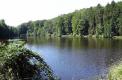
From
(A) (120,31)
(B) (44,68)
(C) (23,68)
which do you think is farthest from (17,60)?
(A) (120,31)

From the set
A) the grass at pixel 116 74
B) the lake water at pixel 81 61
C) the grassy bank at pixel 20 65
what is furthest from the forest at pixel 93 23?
the grassy bank at pixel 20 65

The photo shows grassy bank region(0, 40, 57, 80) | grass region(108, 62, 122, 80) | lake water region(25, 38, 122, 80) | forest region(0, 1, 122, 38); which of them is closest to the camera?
grassy bank region(0, 40, 57, 80)

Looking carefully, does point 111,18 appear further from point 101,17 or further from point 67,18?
point 67,18

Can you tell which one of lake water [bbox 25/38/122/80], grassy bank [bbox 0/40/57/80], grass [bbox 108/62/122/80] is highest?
grassy bank [bbox 0/40/57/80]

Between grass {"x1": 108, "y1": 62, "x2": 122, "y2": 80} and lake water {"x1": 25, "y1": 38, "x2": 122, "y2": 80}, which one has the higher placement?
grass {"x1": 108, "y1": 62, "x2": 122, "y2": 80}

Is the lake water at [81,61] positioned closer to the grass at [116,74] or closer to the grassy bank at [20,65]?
the grass at [116,74]

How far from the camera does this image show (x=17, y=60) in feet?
28.5

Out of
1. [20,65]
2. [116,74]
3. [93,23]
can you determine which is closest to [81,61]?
[116,74]

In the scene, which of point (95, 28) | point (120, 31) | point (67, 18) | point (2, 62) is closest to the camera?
point (2, 62)

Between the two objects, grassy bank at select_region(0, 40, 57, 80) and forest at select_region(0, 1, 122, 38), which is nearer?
grassy bank at select_region(0, 40, 57, 80)

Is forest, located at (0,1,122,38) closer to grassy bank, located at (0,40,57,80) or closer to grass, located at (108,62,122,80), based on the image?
grass, located at (108,62,122,80)

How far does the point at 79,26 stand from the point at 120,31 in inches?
1406

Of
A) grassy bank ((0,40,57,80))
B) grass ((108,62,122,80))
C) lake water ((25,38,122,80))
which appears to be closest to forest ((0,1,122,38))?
lake water ((25,38,122,80))

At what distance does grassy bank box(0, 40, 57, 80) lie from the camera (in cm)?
852
